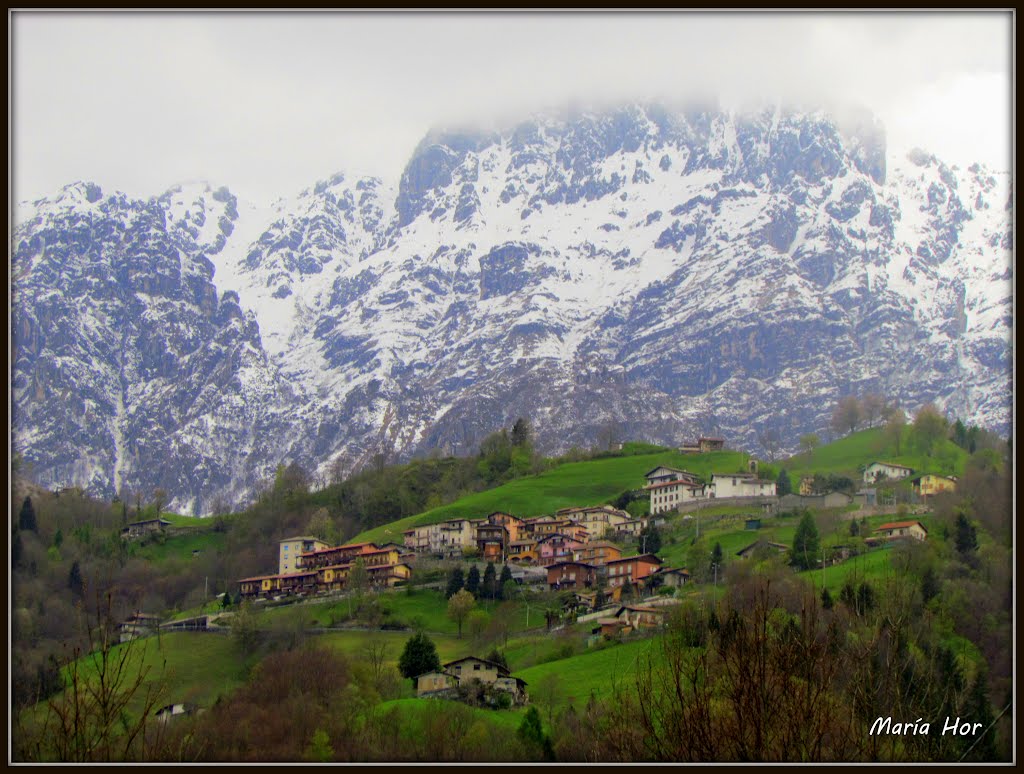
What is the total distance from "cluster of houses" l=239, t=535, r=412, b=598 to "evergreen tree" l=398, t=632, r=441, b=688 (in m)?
34.9

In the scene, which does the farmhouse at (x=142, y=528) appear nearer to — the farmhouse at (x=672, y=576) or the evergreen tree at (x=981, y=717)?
the farmhouse at (x=672, y=576)

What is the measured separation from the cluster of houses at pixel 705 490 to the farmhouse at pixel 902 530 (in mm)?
30069

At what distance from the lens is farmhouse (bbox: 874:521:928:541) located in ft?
336

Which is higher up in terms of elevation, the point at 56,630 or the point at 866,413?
the point at 866,413

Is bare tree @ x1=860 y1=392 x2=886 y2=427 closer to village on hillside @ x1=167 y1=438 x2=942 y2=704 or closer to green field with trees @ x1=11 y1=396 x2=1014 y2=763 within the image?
green field with trees @ x1=11 y1=396 x2=1014 y2=763

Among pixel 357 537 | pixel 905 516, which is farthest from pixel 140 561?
pixel 905 516

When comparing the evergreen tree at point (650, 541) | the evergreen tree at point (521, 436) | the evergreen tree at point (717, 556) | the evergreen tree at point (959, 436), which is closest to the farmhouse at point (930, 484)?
the evergreen tree at point (959, 436)

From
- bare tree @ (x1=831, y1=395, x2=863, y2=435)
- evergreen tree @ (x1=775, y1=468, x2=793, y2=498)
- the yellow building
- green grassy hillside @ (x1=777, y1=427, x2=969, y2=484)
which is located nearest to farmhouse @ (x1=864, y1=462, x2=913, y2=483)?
green grassy hillside @ (x1=777, y1=427, x2=969, y2=484)

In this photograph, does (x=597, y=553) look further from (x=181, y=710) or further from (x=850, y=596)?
(x=850, y=596)

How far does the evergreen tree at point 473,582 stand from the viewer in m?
107

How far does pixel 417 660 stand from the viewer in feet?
264

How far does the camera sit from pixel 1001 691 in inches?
2608

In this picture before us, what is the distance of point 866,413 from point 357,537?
83.6 m

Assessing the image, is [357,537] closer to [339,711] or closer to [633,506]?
[633,506]
